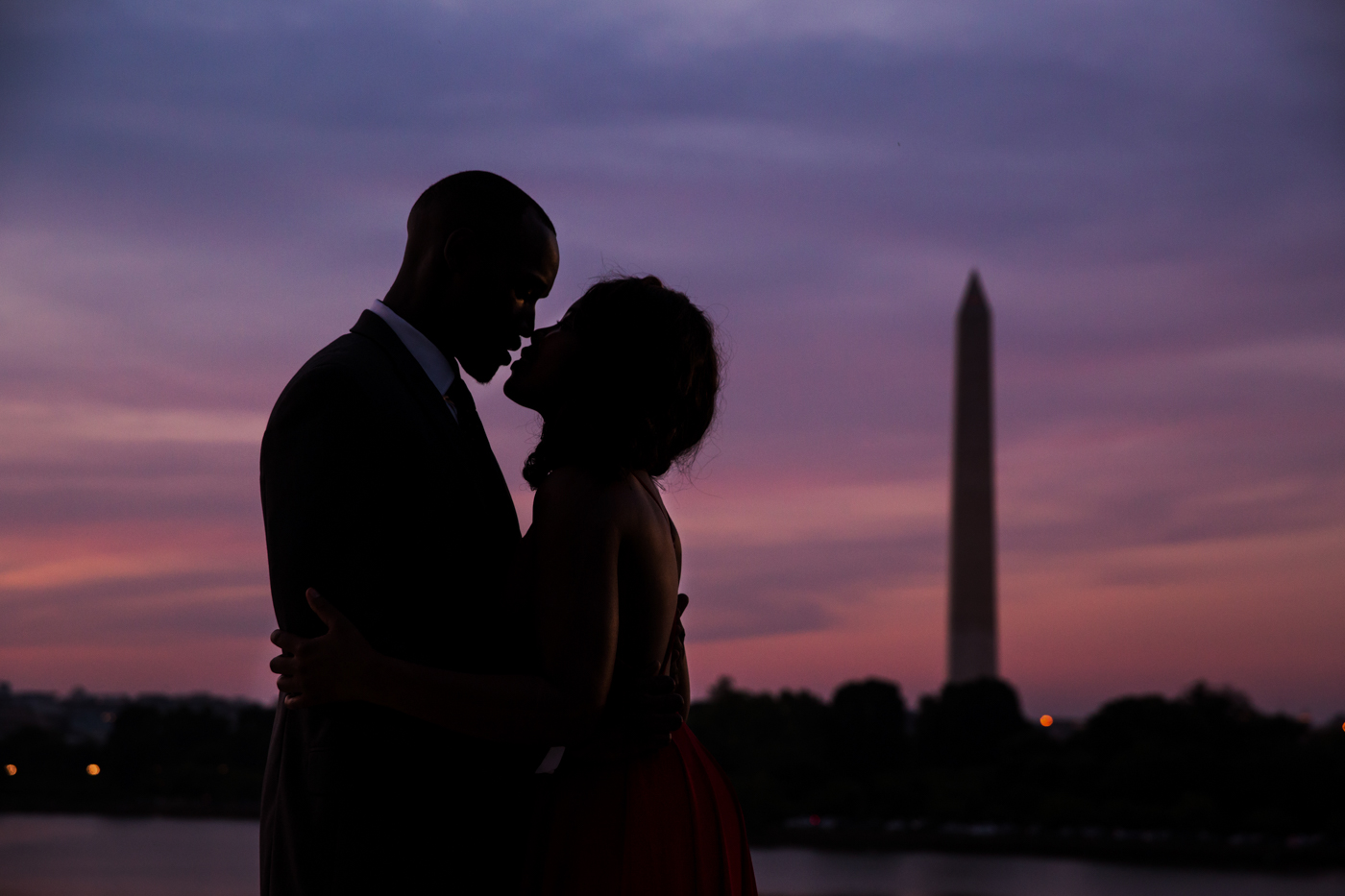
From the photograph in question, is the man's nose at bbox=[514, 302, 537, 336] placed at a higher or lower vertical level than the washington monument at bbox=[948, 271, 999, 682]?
lower

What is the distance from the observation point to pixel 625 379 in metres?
3.97

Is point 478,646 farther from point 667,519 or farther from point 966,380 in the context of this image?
point 966,380

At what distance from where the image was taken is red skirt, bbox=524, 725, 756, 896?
156 inches

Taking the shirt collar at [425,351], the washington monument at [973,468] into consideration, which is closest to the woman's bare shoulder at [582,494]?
the shirt collar at [425,351]

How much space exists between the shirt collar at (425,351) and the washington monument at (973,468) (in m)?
67.0

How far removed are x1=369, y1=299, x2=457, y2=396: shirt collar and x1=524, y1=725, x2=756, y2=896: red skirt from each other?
1100mm

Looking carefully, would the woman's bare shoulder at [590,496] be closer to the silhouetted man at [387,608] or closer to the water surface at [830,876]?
the silhouetted man at [387,608]

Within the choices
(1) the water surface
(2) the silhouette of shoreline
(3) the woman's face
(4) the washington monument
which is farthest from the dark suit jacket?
(2) the silhouette of shoreline

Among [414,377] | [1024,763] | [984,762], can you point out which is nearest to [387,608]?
[414,377]

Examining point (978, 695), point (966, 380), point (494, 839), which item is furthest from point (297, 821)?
point (978, 695)

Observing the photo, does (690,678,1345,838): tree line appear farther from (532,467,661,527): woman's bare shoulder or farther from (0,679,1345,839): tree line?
(532,467,661,527): woman's bare shoulder

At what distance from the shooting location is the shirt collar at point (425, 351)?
4145 millimetres

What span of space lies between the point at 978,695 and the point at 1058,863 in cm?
972

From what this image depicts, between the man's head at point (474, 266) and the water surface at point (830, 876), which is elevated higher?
the man's head at point (474, 266)
